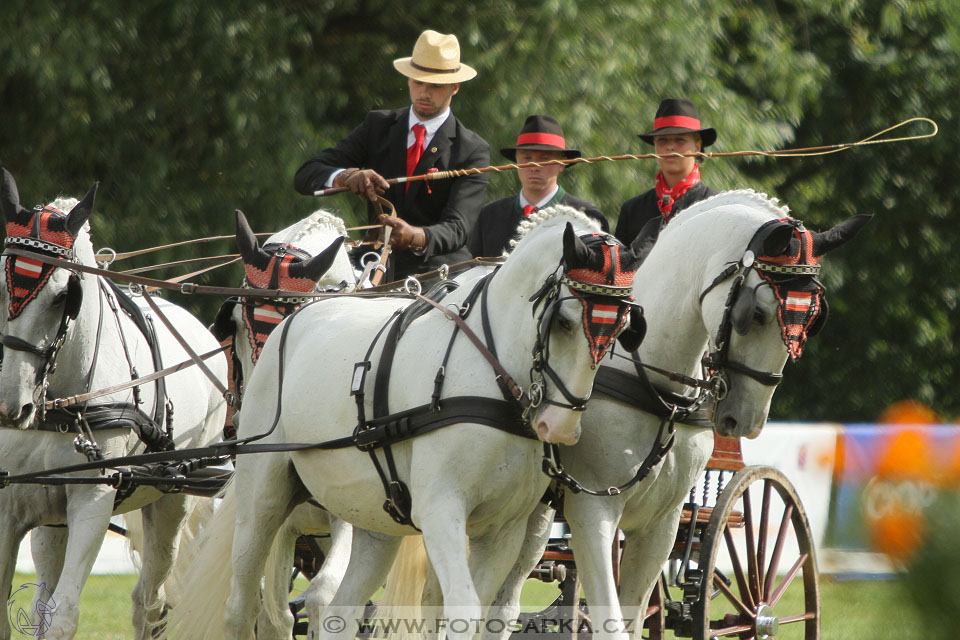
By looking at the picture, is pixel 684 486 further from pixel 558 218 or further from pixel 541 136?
pixel 541 136

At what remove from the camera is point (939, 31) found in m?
13.8

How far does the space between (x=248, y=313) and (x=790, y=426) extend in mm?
6531

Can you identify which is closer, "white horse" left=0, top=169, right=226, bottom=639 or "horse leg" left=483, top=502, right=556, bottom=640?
"horse leg" left=483, top=502, right=556, bottom=640

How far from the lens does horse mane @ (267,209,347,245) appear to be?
5.50 meters

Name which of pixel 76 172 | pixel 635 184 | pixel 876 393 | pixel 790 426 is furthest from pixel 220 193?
pixel 876 393

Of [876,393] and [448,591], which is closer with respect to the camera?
[448,591]

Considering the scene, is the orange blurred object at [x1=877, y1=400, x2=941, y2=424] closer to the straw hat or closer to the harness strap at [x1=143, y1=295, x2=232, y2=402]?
the harness strap at [x1=143, y1=295, x2=232, y2=402]

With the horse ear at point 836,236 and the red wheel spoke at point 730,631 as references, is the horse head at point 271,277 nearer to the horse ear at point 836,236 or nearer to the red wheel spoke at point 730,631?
the horse ear at point 836,236

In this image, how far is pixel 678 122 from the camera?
5254mm

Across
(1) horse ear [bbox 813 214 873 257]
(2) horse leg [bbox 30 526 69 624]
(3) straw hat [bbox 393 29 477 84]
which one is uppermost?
(3) straw hat [bbox 393 29 477 84]

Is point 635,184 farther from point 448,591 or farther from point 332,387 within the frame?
point 448,591

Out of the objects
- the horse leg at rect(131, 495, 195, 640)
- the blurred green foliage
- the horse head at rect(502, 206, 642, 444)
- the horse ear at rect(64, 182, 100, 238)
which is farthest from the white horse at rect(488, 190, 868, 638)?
the blurred green foliage

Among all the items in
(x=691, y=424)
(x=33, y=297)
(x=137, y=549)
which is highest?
(x=33, y=297)

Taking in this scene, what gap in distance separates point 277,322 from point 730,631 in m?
2.32
